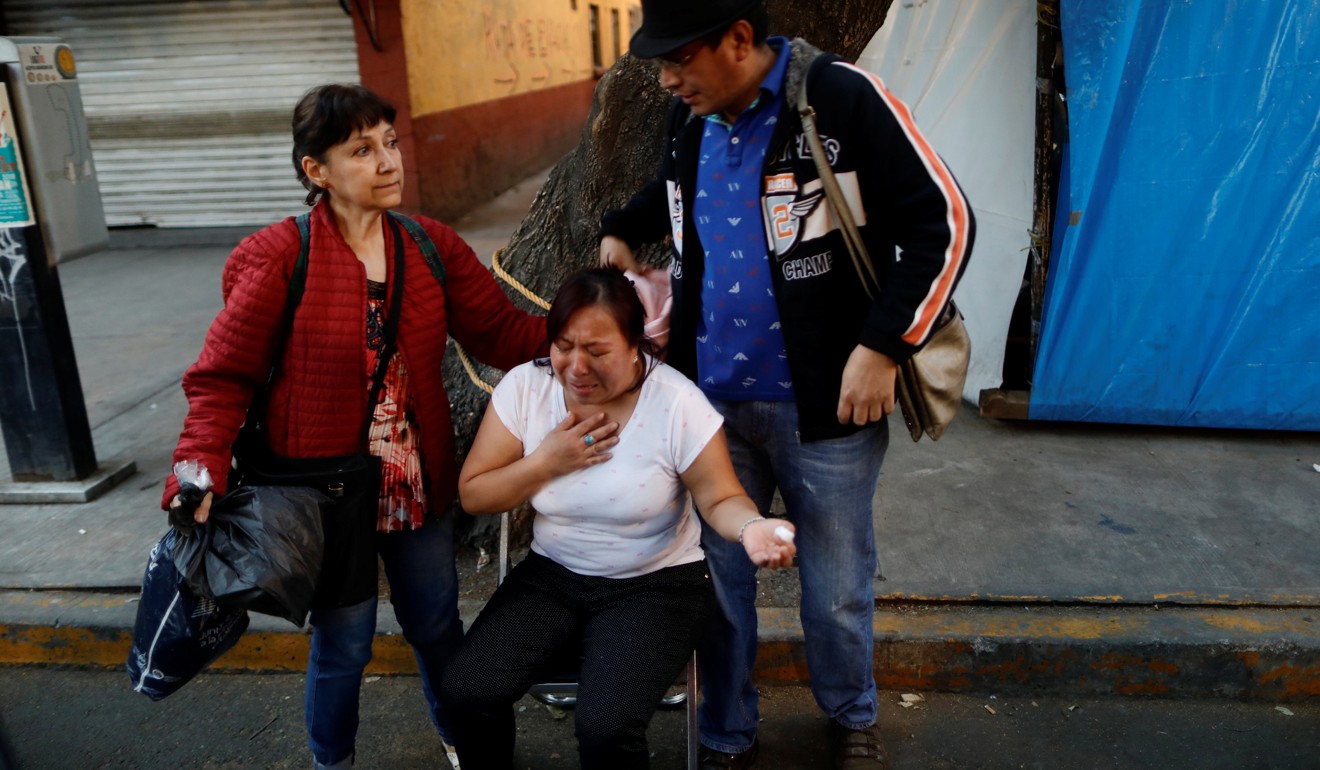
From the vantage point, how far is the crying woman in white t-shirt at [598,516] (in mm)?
2215

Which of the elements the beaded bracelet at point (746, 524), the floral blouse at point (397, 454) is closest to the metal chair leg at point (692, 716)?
the beaded bracelet at point (746, 524)

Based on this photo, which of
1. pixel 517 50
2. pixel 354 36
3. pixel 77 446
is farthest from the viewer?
pixel 517 50

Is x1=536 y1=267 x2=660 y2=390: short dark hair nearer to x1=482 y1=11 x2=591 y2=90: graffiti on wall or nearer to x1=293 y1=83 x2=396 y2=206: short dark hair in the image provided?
x1=293 y1=83 x2=396 y2=206: short dark hair

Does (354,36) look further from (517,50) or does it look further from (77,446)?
(77,446)

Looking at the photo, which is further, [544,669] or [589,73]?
[589,73]

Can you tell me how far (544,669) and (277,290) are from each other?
100 centimetres

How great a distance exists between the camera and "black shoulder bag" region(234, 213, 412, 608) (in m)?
2.28

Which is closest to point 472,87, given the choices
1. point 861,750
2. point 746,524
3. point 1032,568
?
point 1032,568

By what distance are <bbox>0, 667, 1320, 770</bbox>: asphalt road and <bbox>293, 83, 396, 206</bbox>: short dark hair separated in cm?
166

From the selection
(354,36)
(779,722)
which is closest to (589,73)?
(354,36)

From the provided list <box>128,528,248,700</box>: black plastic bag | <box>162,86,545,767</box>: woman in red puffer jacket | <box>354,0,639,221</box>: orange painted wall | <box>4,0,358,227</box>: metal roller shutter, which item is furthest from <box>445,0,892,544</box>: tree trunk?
<box>4,0,358,227</box>: metal roller shutter

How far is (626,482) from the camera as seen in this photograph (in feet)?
7.48

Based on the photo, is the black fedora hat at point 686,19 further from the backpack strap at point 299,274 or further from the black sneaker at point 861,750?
the black sneaker at point 861,750

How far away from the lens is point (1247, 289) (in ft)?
13.8
